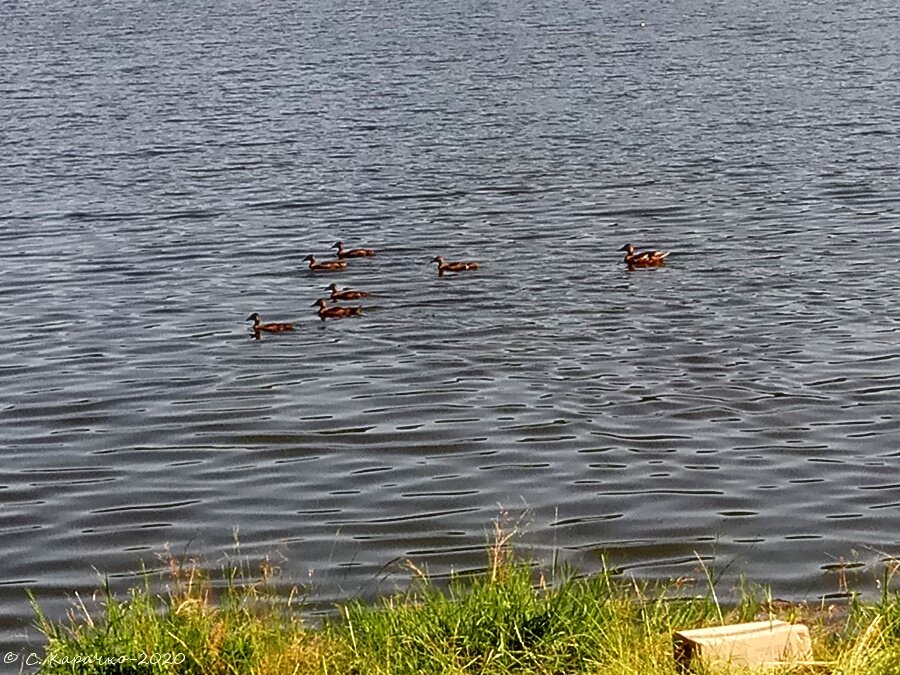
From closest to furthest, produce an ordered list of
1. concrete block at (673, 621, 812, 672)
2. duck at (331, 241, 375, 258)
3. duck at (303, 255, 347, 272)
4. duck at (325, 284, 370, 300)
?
concrete block at (673, 621, 812, 672)
duck at (325, 284, 370, 300)
duck at (303, 255, 347, 272)
duck at (331, 241, 375, 258)

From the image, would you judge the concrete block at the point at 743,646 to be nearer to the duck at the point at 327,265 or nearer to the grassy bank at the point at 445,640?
the grassy bank at the point at 445,640

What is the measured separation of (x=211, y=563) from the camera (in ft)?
32.2

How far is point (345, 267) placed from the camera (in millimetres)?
18594

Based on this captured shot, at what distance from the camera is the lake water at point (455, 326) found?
1042cm

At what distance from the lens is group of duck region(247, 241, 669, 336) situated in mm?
16087

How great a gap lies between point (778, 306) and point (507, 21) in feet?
100

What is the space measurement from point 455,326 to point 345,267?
10.4 feet

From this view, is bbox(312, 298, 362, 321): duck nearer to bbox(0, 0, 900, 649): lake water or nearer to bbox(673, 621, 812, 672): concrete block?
bbox(0, 0, 900, 649): lake water

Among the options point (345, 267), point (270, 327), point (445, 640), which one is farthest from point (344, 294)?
point (445, 640)

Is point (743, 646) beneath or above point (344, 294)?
beneath

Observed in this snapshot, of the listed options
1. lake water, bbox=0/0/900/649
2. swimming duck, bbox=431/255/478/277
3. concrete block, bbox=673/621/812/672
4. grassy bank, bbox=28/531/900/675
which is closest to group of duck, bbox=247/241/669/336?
swimming duck, bbox=431/255/478/277

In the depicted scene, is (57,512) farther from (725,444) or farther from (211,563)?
(725,444)

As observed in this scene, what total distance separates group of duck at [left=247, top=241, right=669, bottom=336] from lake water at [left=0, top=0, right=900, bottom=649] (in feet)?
0.48

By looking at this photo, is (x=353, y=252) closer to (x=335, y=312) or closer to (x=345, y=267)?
(x=345, y=267)
